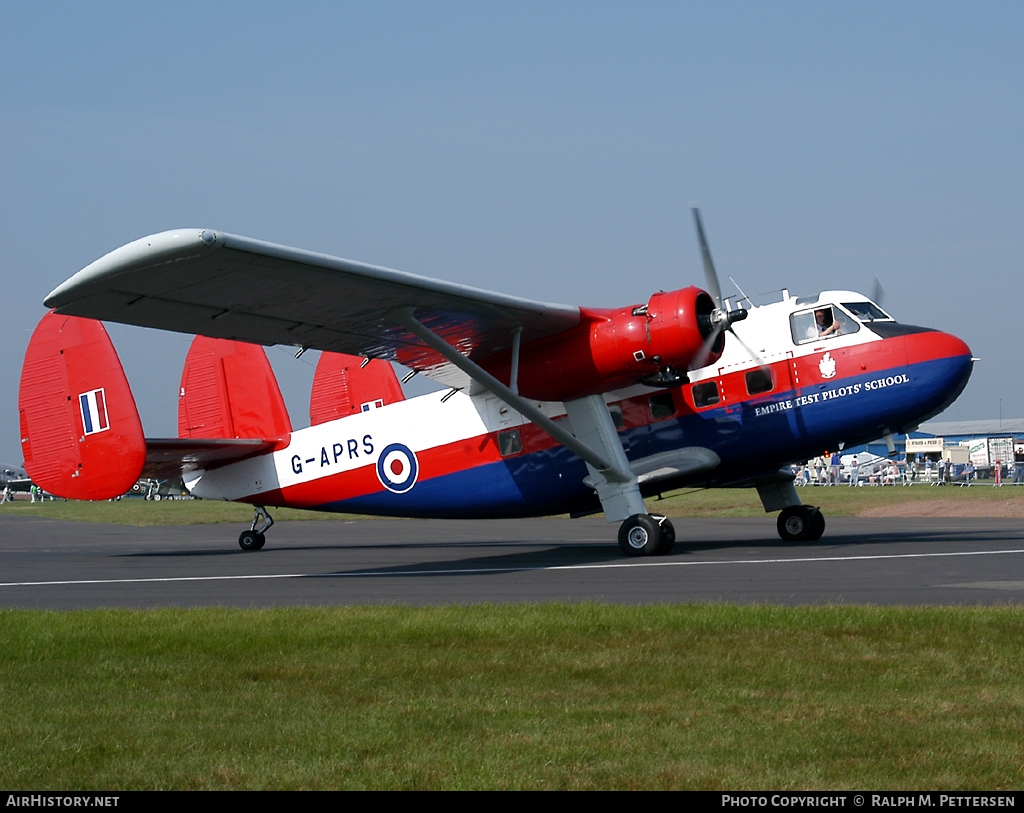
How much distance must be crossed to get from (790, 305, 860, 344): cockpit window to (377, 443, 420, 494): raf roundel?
7.68m

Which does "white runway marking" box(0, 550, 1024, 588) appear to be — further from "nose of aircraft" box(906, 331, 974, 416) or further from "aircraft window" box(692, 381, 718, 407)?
"aircraft window" box(692, 381, 718, 407)

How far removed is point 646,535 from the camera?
16.8 metres

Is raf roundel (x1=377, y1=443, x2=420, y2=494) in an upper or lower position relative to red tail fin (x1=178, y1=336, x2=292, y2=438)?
lower

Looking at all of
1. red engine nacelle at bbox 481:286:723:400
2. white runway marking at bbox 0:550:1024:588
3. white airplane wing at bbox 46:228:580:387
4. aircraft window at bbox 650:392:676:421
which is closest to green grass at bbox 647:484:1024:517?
aircraft window at bbox 650:392:676:421

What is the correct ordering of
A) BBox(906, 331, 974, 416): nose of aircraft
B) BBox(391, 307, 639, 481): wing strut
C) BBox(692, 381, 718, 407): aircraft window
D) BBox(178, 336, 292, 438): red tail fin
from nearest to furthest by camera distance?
1. BBox(391, 307, 639, 481): wing strut
2. BBox(906, 331, 974, 416): nose of aircraft
3. BBox(692, 381, 718, 407): aircraft window
4. BBox(178, 336, 292, 438): red tail fin

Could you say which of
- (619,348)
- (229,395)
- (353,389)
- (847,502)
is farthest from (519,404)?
(847,502)

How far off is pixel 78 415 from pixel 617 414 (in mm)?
10592

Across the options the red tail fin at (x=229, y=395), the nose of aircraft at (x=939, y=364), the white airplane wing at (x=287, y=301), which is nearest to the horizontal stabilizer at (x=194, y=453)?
the red tail fin at (x=229, y=395)

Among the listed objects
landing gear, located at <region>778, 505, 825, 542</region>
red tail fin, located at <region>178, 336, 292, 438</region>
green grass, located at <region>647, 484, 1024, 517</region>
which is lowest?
green grass, located at <region>647, 484, 1024, 517</region>

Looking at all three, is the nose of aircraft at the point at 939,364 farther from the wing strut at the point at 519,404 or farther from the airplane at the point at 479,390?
the wing strut at the point at 519,404

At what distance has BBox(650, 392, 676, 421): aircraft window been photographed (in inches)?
701

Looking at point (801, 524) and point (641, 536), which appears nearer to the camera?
point (641, 536)

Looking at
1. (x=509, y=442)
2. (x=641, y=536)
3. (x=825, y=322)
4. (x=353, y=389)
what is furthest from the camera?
(x=353, y=389)

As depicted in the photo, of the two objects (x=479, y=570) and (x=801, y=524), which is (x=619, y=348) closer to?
(x=479, y=570)
